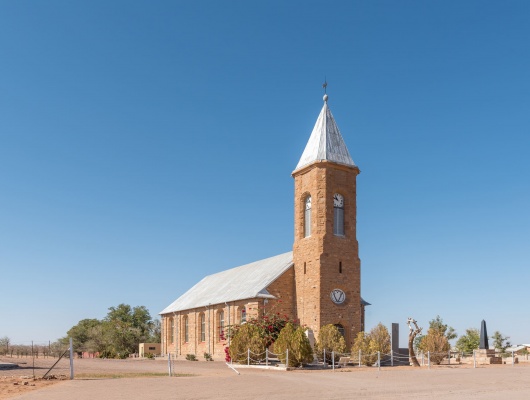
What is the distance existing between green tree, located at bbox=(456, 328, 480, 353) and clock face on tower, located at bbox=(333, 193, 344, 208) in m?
26.2

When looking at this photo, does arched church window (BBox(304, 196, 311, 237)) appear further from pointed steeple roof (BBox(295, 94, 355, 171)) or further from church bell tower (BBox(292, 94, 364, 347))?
pointed steeple roof (BBox(295, 94, 355, 171))

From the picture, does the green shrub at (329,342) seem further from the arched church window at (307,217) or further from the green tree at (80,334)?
the green tree at (80,334)

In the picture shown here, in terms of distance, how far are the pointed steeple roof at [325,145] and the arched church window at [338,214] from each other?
98.5 inches

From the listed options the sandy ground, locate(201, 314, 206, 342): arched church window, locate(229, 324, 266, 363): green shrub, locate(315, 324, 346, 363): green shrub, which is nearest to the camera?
the sandy ground

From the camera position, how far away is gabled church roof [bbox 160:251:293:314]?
43969 millimetres

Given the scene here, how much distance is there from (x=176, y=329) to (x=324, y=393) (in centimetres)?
4096

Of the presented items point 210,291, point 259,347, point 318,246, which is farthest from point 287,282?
point 210,291

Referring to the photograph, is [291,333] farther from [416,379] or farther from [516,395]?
[516,395]

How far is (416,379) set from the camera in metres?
24.4

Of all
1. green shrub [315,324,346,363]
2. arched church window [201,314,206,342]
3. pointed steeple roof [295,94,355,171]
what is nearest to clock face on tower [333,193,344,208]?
pointed steeple roof [295,94,355,171]

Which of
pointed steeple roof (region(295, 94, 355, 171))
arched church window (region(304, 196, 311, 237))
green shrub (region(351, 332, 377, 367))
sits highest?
pointed steeple roof (region(295, 94, 355, 171))

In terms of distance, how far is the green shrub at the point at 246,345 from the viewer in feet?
113

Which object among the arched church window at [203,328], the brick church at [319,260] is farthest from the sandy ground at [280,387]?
the arched church window at [203,328]

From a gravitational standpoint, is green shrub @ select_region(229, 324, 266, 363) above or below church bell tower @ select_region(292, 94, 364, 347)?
below
